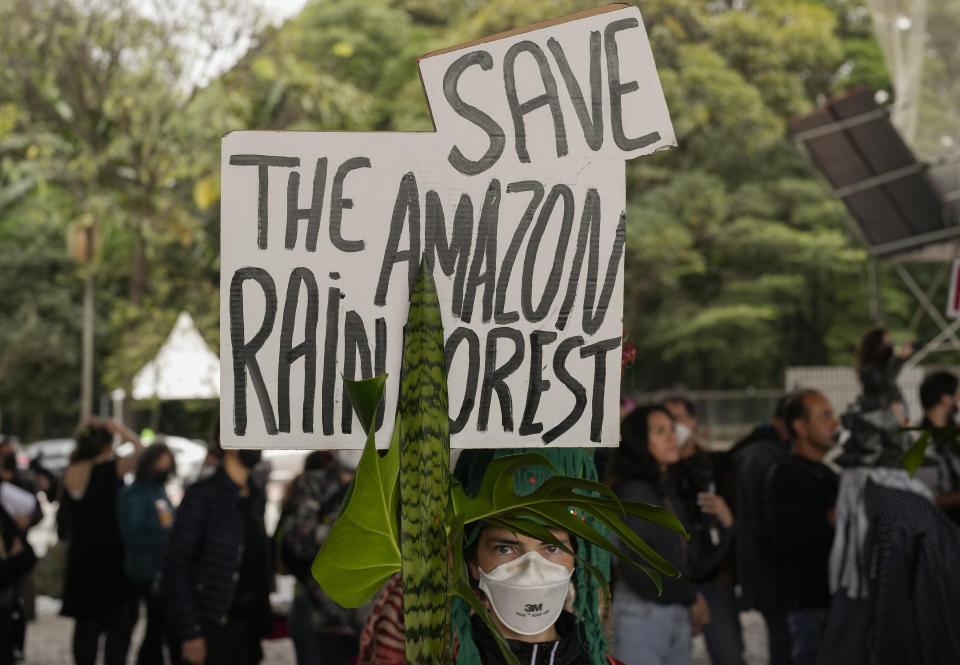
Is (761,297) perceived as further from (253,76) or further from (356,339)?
(356,339)

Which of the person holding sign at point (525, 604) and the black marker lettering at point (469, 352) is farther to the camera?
the person holding sign at point (525, 604)

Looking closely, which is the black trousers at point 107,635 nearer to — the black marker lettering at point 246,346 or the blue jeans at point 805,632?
the blue jeans at point 805,632

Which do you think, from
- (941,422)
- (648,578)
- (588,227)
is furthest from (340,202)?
(941,422)

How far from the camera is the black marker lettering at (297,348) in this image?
8.59ft

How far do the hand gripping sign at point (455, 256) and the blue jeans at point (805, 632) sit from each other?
3.46m

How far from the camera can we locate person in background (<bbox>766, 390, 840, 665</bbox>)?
573 centimetres

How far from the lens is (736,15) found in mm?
23281

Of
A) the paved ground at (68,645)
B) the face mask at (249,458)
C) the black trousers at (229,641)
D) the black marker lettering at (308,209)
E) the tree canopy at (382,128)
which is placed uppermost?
the tree canopy at (382,128)

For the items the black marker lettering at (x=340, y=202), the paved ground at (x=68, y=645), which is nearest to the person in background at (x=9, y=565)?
the paved ground at (x=68, y=645)

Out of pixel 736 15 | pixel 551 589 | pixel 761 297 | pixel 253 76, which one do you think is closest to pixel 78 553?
pixel 551 589

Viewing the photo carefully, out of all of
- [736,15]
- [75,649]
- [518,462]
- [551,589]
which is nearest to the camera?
[518,462]

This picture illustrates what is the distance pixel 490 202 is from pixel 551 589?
0.90 m

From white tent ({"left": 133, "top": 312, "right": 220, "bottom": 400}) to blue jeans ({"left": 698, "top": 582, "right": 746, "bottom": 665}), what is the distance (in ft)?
35.0

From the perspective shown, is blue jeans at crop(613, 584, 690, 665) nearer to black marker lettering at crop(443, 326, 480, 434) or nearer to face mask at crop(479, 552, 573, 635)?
face mask at crop(479, 552, 573, 635)
